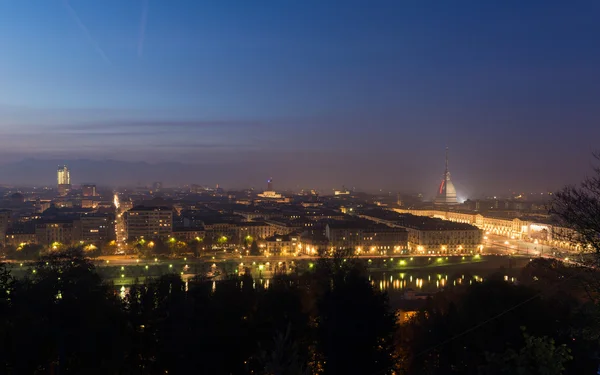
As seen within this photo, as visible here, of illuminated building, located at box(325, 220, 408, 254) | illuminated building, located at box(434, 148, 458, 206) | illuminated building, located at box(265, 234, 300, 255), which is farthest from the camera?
illuminated building, located at box(434, 148, 458, 206)

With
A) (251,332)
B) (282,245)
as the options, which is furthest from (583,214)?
(282,245)

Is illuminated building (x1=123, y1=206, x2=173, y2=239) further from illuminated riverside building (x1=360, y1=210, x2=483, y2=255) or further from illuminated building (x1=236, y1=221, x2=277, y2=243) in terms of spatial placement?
illuminated riverside building (x1=360, y1=210, x2=483, y2=255)

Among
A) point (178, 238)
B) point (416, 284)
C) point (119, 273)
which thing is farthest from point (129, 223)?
point (416, 284)

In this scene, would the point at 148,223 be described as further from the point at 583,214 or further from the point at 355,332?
the point at 583,214

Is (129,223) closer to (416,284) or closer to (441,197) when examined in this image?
(416,284)

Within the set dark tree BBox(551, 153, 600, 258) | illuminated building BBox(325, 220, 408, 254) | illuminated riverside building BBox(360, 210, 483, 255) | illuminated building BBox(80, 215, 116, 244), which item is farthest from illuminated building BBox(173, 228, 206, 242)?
dark tree BBox(551, 153, 600, 258)

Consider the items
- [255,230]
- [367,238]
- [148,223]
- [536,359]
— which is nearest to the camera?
[536,359]

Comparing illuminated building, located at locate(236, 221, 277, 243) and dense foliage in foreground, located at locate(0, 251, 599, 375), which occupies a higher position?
dense foliage in foreground, located at locate(0, 251, 599, 375)
